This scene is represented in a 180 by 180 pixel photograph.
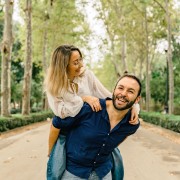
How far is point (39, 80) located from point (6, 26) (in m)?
31.6

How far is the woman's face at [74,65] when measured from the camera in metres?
3.04

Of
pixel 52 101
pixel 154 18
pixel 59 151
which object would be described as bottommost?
pixel 59 151

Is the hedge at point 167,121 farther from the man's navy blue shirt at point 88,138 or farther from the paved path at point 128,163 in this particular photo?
the man's navy blue shirt at point 88,138

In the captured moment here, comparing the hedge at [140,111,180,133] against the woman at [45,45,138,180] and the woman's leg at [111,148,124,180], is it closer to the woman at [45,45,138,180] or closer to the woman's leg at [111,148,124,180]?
the woman's leg at [111,148,124,180]

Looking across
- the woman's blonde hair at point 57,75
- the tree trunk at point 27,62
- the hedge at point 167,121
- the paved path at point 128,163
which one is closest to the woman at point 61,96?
the woman's blonde hair at point 57,75

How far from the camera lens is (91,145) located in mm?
2906

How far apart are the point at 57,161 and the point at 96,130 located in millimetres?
345

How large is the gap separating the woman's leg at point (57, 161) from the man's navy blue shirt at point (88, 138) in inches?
1.9

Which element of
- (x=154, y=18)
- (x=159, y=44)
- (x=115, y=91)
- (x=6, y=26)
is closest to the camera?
(x=115, y=91)

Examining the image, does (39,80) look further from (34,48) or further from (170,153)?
(170,153)

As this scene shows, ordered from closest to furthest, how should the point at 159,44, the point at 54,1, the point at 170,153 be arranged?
1. the point at 170,153
2. the point at 54,1
3. the point at 159,44

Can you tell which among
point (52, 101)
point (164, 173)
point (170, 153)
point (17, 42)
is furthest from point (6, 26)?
point (17, 42)

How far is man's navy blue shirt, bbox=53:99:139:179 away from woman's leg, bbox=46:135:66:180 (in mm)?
49

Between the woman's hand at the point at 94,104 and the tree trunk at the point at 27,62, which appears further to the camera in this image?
the tree trunk at the point at 27,62
